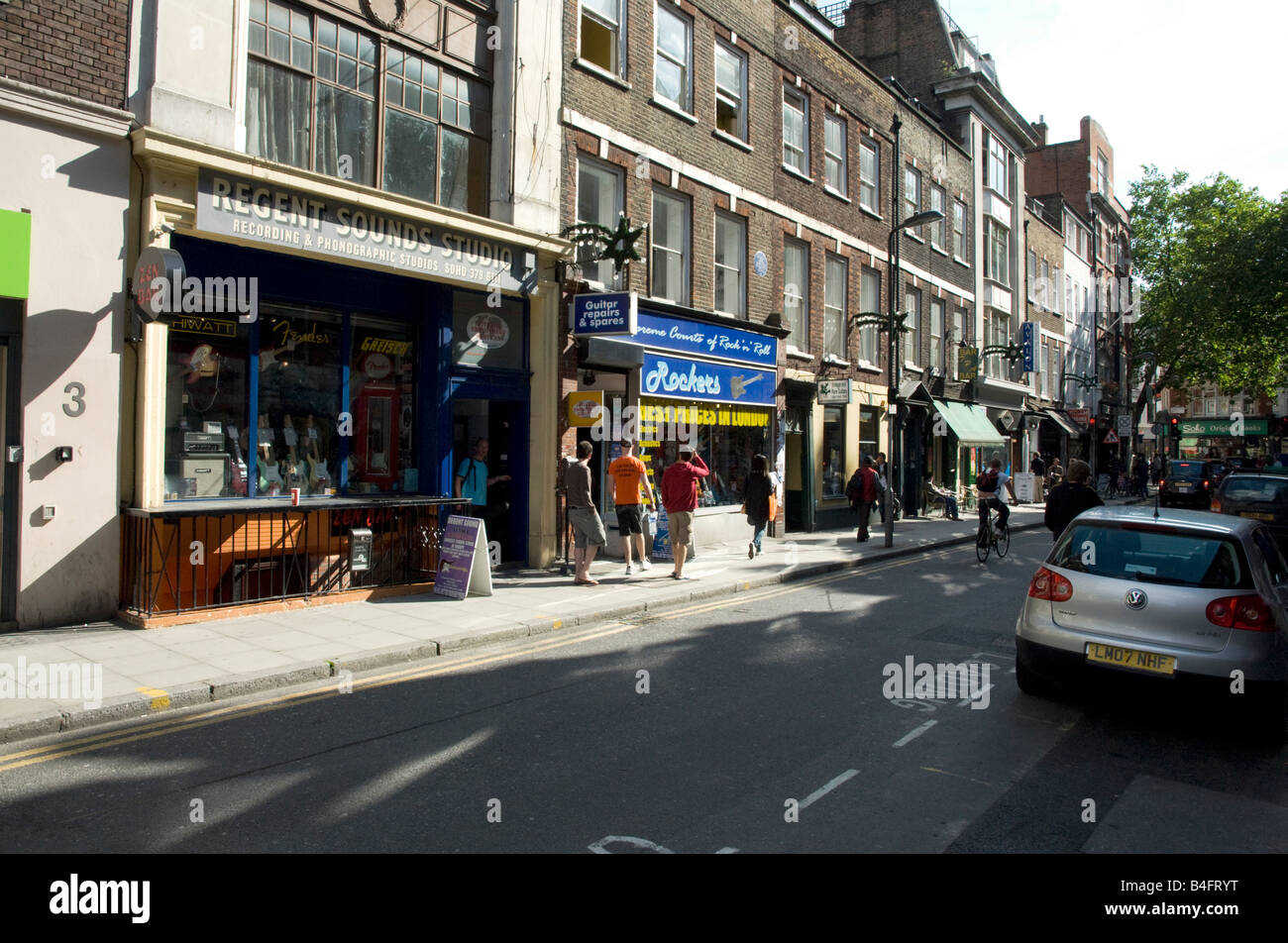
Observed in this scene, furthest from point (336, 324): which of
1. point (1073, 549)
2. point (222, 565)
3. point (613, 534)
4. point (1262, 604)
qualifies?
point (1262, 604)

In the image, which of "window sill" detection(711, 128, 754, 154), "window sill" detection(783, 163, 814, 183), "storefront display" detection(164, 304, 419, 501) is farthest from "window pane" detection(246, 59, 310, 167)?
"window sill" detection(783, 163, 814, 183)

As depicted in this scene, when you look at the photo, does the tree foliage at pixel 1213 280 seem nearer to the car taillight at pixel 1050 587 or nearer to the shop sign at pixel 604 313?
the shop sign at pixel 604 313

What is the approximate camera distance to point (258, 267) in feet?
33.1

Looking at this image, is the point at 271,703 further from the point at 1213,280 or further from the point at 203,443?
the point at 1213,280

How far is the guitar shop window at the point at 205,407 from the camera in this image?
30.8ft

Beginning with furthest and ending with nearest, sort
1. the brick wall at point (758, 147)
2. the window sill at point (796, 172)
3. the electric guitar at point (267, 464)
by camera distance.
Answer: the window sill at point (796, 172), the brick wall at point (758, 147), the electric guitar at point (267, 464)

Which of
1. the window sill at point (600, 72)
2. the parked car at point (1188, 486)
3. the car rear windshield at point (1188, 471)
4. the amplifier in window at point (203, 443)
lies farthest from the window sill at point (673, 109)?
the car rear windshield at point (1188, 471)

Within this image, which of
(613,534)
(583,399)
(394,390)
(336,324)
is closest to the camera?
(336,324)

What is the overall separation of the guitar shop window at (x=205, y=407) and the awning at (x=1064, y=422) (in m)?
34.4

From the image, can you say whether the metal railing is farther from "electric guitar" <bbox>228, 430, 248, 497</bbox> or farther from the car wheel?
the car wheel

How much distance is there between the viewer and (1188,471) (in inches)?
1165

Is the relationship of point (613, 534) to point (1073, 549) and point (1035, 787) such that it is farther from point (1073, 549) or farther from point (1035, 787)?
point (1035, 787)

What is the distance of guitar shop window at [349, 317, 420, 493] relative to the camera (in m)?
11.4
